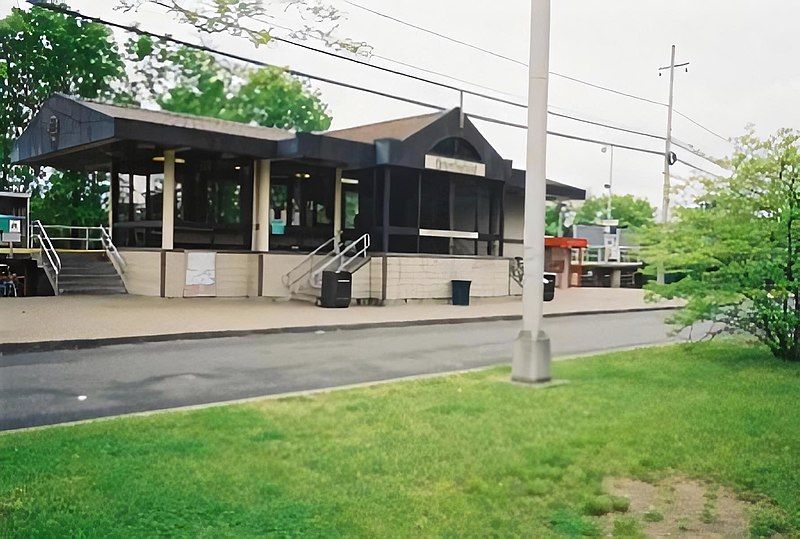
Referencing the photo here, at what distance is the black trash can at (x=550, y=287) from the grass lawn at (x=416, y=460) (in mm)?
638

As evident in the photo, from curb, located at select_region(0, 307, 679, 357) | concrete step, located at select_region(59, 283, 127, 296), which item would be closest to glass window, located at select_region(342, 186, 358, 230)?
curb, located at select_region(0, 307, 679, 357)

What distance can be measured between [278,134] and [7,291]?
4.53 feet

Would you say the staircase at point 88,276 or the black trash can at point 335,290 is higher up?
the staircase at point 88,276

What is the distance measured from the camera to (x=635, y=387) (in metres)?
3.58

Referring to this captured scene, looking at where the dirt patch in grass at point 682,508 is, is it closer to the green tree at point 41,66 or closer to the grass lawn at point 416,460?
the grass lawn at point 416,460

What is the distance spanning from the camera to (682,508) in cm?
253

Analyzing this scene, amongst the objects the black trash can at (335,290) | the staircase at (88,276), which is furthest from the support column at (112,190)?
the black trash can at (335,290)

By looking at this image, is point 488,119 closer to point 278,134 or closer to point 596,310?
point 278,134

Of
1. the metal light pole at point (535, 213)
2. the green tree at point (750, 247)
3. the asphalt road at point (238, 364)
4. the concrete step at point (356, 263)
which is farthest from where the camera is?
the concrete step at point (356, 263)

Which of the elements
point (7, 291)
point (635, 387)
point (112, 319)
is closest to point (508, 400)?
point (635, 387)

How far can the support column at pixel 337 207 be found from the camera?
8.62 metres

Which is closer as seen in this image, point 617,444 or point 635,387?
point 617,444

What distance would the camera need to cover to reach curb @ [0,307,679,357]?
4.86m

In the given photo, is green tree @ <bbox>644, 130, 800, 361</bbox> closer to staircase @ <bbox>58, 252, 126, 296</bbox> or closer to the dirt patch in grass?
the dirt patch in grass
